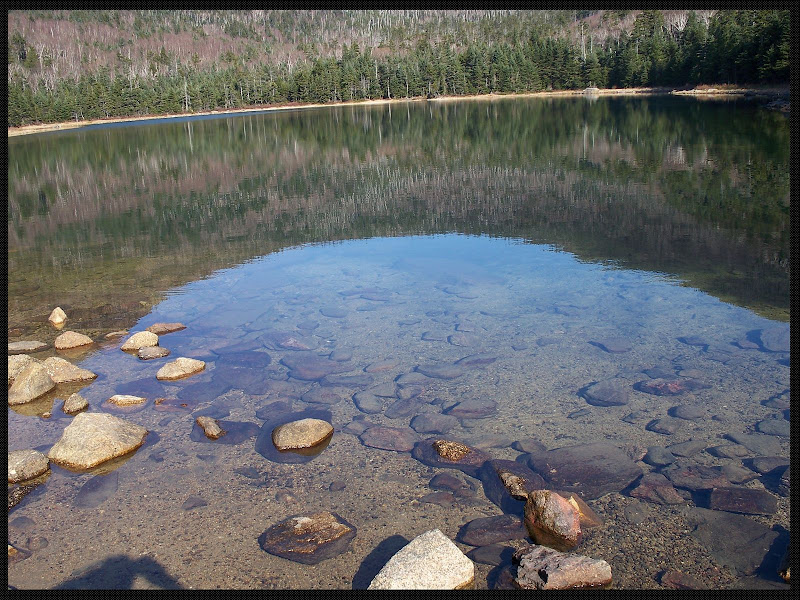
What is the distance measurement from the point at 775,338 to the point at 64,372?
12524 mm

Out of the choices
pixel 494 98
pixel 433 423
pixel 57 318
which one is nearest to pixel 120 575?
pixel 433 423

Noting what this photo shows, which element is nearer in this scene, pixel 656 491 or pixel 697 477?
pixel 656 491

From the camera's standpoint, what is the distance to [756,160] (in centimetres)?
2970

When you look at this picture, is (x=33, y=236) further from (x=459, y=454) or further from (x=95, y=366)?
(x=459, y=454)

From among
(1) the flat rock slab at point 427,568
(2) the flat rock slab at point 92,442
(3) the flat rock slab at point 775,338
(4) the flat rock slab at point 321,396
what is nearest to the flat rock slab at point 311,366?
(4) the flat rock slab at point 321,396

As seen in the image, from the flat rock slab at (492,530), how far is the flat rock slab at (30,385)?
7761 mm

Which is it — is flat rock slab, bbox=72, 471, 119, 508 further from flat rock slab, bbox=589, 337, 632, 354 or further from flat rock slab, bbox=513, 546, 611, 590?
flat rock slab, bbox=589, 337, 632, 354

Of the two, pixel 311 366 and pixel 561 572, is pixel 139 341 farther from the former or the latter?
pixel 561 572

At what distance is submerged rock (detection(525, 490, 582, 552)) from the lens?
6.70 metres

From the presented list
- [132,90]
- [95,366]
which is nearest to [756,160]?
[95,366]

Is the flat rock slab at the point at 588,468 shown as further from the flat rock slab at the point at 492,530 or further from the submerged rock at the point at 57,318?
the submerged rock at the point at 57,318

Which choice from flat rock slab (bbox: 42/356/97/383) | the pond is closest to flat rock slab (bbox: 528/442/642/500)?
the pond

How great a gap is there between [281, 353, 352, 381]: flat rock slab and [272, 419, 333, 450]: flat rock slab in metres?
2.05

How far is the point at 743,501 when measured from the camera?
23.7 feet
